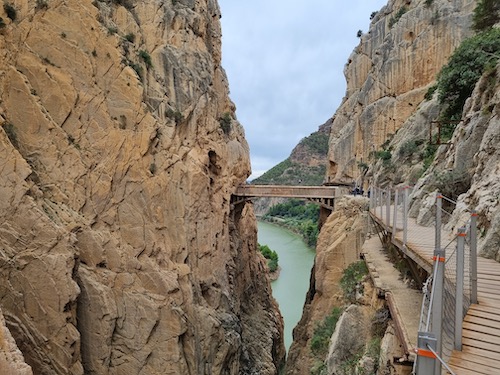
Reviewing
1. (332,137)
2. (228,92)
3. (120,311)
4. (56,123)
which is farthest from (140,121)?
(332,137)

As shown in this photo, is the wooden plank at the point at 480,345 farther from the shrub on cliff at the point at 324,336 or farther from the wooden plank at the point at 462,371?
the shrub on cliff at the point at 324,336

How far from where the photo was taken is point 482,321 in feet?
11.7

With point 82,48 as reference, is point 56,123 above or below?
below

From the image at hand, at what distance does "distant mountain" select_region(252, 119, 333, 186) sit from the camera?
3991 inches

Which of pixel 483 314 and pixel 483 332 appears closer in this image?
pixel 483 332

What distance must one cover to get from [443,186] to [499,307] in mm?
6240

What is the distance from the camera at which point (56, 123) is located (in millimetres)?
12359

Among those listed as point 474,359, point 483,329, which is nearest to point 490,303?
point 483,329

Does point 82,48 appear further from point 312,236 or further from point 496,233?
point 312,236

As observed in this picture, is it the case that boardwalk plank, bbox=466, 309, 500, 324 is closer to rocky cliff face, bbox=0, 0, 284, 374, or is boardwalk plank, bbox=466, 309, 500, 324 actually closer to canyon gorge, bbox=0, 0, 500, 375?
canyon gorge, bbox=0, 0, 500, 375

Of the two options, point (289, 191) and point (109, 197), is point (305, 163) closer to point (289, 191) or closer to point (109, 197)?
point (289, 191)

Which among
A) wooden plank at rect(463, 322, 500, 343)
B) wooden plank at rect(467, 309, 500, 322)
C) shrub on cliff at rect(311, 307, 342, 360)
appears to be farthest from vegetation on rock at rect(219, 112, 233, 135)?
wooden plank at rect(463, 322, 500, 343)

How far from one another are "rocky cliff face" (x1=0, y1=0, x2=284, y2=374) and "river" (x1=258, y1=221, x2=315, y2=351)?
1626 cm

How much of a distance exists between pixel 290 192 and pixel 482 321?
1805 cm
